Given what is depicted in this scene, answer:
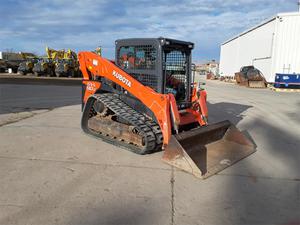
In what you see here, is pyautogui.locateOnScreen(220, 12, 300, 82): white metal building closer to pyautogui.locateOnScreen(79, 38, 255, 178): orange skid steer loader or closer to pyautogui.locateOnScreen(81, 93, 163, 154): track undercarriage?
pyautogui.locateOnScreen(79, 38, 255, 178): orange skid steer loader

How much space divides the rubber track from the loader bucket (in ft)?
1.34

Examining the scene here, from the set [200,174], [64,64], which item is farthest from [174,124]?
[64,64]

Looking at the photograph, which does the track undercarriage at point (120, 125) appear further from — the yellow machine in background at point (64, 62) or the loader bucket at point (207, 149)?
the yellow machine in background at point (64, 62)

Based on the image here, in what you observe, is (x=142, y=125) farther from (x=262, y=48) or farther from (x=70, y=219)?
(x=262, y=48)

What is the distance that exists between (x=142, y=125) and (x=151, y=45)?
1532 millimetres

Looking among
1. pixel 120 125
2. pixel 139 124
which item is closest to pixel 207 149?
pixel 139 124

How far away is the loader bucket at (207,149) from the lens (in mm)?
4270

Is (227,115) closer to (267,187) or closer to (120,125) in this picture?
(120,125)

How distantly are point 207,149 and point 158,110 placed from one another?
113cm

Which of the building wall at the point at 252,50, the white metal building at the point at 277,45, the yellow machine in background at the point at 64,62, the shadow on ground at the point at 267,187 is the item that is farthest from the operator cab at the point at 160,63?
the yellow machine in background at the point at 64,62

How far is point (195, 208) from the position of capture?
3309 millimetres

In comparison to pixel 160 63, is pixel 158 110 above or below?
below

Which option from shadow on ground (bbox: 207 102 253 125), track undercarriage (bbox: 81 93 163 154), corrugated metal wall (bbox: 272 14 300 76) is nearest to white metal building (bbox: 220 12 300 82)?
corrugated metal wall (bbox: 272 14 300 76)

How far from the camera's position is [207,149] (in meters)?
5.02
